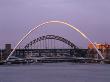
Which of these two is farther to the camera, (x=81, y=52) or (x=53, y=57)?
(x=81, y=52)

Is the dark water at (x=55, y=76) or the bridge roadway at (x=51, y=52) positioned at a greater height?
the bridge roadway at (x=51, y=52)

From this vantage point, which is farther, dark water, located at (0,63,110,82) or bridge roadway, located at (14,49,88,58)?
bridge roadway, located at (14,49,88,58)

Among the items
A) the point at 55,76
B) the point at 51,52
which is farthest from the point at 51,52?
the point at 55,76

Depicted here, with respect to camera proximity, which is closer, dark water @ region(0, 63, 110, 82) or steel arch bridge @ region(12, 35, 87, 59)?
dark water @ region(0, 63, 110, 82)

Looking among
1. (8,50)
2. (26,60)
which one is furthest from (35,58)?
(8,50)

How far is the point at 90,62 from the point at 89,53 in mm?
8970

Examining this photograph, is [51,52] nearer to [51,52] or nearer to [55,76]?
[51,52]

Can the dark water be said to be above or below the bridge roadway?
below

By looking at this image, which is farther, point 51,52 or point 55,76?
point 51,52

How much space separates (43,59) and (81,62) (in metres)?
18.8

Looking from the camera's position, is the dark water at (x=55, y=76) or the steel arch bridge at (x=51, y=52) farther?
the steel arch bridge at (x=51, y=52)

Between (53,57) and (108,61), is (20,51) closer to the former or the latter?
(53,57)

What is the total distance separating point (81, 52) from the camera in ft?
581

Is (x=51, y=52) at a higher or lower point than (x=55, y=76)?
higher
